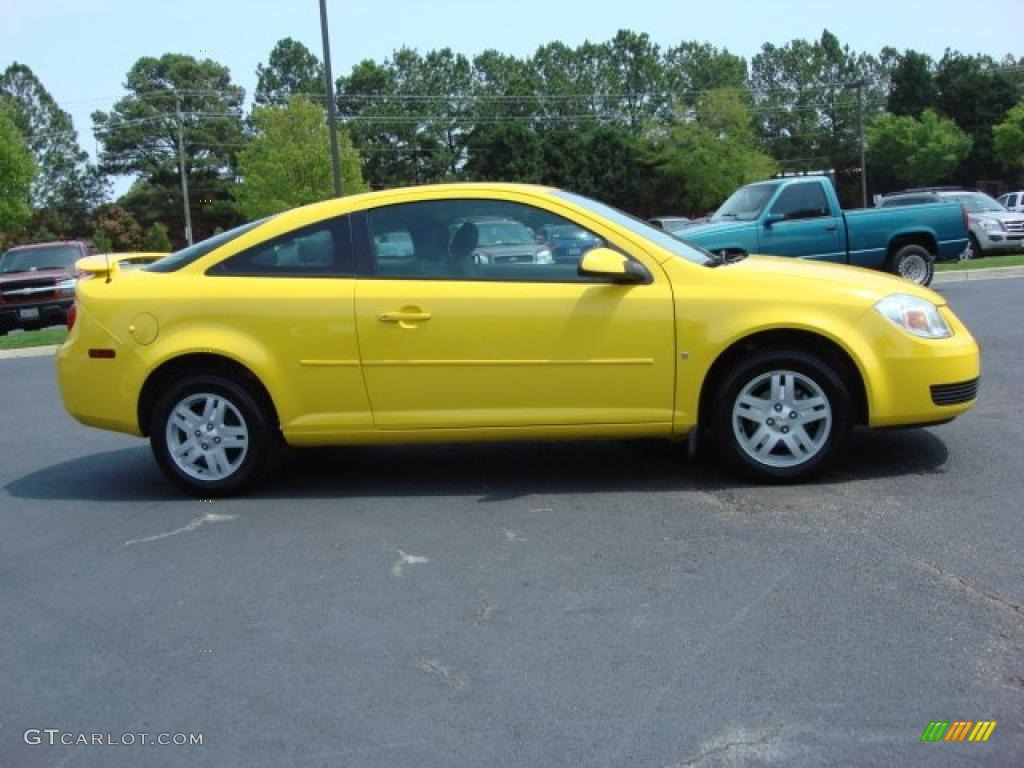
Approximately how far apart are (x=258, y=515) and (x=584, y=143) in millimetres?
63636

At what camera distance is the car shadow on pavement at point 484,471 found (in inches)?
223

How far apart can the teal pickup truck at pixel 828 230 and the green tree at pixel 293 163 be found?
31.8 metres

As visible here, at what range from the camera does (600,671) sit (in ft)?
11.3

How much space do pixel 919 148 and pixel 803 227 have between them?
5357 centimetres

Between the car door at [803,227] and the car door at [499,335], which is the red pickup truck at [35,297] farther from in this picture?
the car door at [499,335]

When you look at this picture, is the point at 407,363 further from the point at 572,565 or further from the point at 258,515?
the point at 572,565

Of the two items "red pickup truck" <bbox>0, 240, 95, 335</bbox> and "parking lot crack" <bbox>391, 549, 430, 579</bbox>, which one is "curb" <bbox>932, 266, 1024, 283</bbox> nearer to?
"red pickup truck" <bbox>0, 240, 95, 335</bbox>

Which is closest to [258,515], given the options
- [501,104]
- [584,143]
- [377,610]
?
[377,610]

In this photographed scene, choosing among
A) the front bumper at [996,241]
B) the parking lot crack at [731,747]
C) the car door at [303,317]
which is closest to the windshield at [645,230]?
the car door at [303,317]

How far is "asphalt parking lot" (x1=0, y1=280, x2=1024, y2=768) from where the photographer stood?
3074 mm

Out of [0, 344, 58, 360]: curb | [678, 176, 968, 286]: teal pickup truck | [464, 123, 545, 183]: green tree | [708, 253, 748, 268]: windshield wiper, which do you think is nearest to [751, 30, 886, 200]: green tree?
[464, 123, 545, 183]: green tree

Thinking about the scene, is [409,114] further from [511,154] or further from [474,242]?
[474,242]

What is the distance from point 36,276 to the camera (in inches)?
703

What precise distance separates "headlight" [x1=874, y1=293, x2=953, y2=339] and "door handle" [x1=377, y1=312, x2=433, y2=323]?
2.35m
